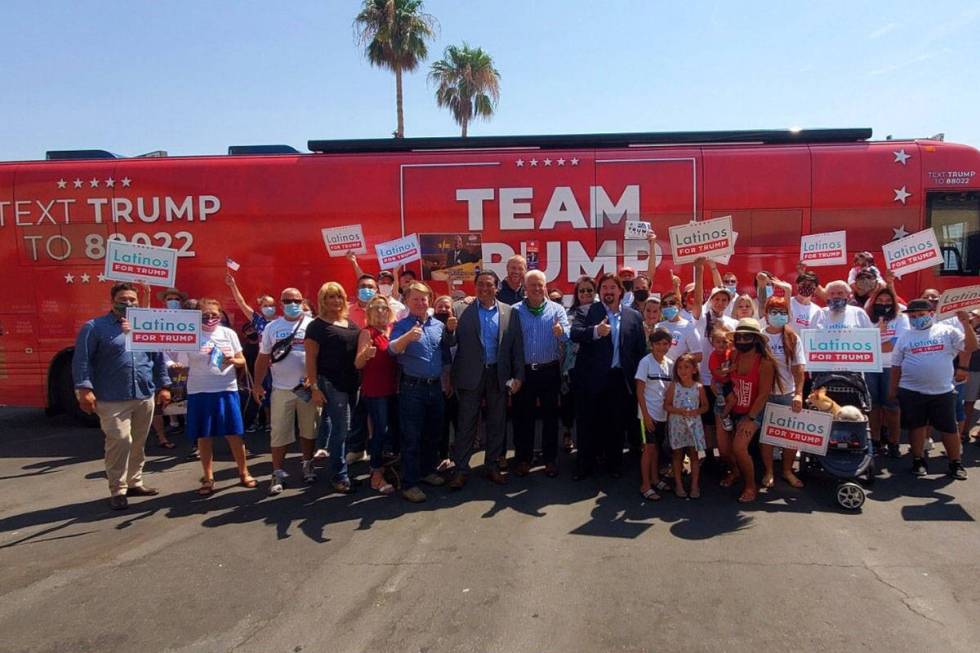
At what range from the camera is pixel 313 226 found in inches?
296

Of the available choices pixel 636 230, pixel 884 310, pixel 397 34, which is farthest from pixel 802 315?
pixel 397 34

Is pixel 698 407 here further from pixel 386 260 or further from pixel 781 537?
pixel 386 260

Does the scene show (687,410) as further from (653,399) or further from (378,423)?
(378,423)

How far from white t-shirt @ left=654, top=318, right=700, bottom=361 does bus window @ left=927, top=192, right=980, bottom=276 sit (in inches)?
176

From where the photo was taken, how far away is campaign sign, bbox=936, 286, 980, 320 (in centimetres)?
547

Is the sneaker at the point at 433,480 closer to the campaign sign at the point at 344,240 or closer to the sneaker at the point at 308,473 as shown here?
the sneaker at the point at 308,473

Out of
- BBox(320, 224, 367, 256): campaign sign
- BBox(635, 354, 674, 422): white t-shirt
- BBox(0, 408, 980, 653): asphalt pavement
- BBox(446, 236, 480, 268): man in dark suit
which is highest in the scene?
BBox(320, 224, 367, 256): campaign sign

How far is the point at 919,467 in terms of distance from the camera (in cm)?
520

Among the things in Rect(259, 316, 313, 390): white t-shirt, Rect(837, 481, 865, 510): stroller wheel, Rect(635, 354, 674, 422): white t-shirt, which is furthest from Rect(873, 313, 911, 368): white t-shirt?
Rect(259, 316, 313, 390): white t-shirt

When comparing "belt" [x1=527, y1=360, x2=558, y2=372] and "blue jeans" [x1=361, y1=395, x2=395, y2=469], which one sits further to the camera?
"belt" [x1=527, y1=360, x2=558, y2=372]

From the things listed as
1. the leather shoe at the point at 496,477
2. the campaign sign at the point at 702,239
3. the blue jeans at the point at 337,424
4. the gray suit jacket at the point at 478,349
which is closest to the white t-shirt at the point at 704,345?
the campaign sign at the point at 702,239

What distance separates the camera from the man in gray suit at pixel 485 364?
5008mm

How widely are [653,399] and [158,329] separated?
433 centimetres

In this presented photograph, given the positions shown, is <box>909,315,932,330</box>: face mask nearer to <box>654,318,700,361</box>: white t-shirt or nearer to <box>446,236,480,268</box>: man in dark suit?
<box>654,318,700,361</box>: white t-shirt
